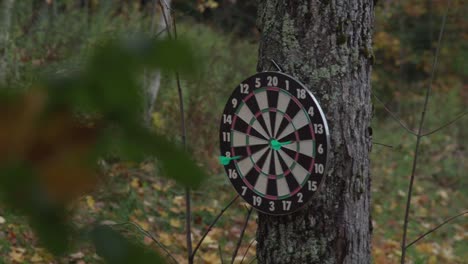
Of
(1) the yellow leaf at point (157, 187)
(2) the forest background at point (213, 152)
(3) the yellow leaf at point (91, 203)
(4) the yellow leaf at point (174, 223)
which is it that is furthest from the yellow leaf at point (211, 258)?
(1) the yellow leaf at point (157, 187)

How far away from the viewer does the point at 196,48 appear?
1.77 feet

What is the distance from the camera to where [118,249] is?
56 centimetres

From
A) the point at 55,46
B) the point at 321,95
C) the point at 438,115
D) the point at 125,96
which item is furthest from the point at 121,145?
the point at 438,115

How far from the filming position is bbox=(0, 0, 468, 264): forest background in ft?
14.5

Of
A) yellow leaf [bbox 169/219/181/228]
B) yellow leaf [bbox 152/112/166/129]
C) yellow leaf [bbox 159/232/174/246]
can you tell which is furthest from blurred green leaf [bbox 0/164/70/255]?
yellow leaf [bbox 152/112/166/129]

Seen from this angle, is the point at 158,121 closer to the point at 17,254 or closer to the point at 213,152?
the point at 213,152

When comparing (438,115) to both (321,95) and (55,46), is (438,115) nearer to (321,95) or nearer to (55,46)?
(55,46)

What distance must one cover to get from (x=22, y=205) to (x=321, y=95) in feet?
6.52

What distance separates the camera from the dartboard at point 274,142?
2420mm

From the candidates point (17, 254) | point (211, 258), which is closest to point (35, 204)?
point (17, 254)

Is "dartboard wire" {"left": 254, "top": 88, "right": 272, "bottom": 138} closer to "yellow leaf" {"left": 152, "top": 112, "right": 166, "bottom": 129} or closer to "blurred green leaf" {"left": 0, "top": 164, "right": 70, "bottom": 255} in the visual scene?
"blurred green leaf" {"left": 0, "top": 164, "right": 70, "bottom": 255}

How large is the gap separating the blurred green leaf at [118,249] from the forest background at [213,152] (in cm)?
3

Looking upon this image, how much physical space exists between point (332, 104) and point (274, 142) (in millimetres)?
249

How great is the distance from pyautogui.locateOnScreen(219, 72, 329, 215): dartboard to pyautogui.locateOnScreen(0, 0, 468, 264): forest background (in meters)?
0.28
